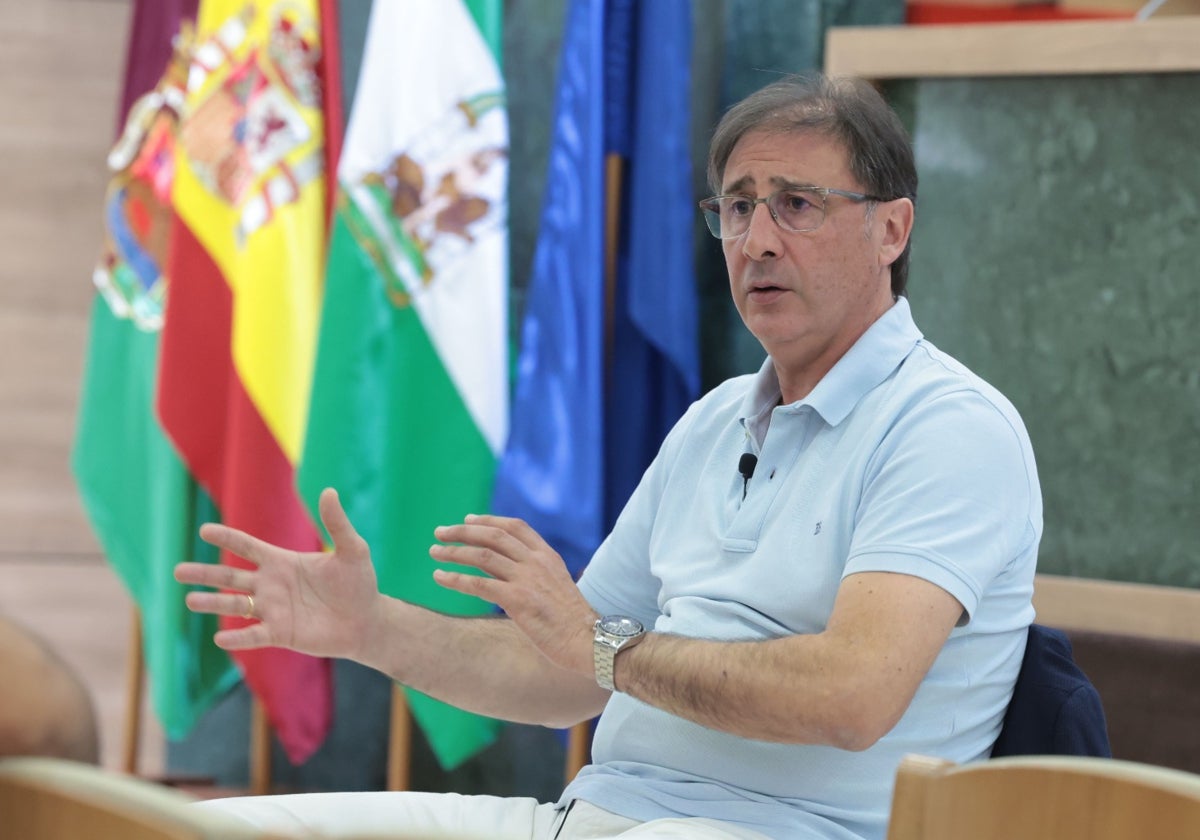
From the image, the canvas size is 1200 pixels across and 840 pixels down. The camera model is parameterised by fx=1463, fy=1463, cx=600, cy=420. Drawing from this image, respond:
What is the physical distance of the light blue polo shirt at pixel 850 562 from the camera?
5.24ft

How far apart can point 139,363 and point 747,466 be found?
7.20 feet

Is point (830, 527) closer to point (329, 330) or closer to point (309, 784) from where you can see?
point (329, 330)

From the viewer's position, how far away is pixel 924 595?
1541mm

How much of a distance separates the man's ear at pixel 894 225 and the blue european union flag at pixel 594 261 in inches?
47.6

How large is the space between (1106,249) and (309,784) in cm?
232

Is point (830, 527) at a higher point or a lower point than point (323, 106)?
lower

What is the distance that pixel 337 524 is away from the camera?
1.83 m

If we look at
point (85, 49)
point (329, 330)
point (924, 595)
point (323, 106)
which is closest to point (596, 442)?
point (329, 330)

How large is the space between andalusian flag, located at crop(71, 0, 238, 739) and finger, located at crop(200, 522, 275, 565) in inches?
65.0

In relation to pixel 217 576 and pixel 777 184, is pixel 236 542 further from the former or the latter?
pixel 777 184

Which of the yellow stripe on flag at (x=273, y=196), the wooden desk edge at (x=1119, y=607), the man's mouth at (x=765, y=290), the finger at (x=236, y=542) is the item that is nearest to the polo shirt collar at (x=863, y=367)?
the man's mouth at (x=765, y=290)

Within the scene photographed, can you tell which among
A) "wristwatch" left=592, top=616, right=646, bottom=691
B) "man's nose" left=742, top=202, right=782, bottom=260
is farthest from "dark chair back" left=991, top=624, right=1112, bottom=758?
"man's nose" left=742, top=202, right=782, bottom=260

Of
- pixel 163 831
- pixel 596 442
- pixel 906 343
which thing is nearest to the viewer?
pixel 163 831

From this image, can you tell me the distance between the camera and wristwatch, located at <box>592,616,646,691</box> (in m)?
1.66
